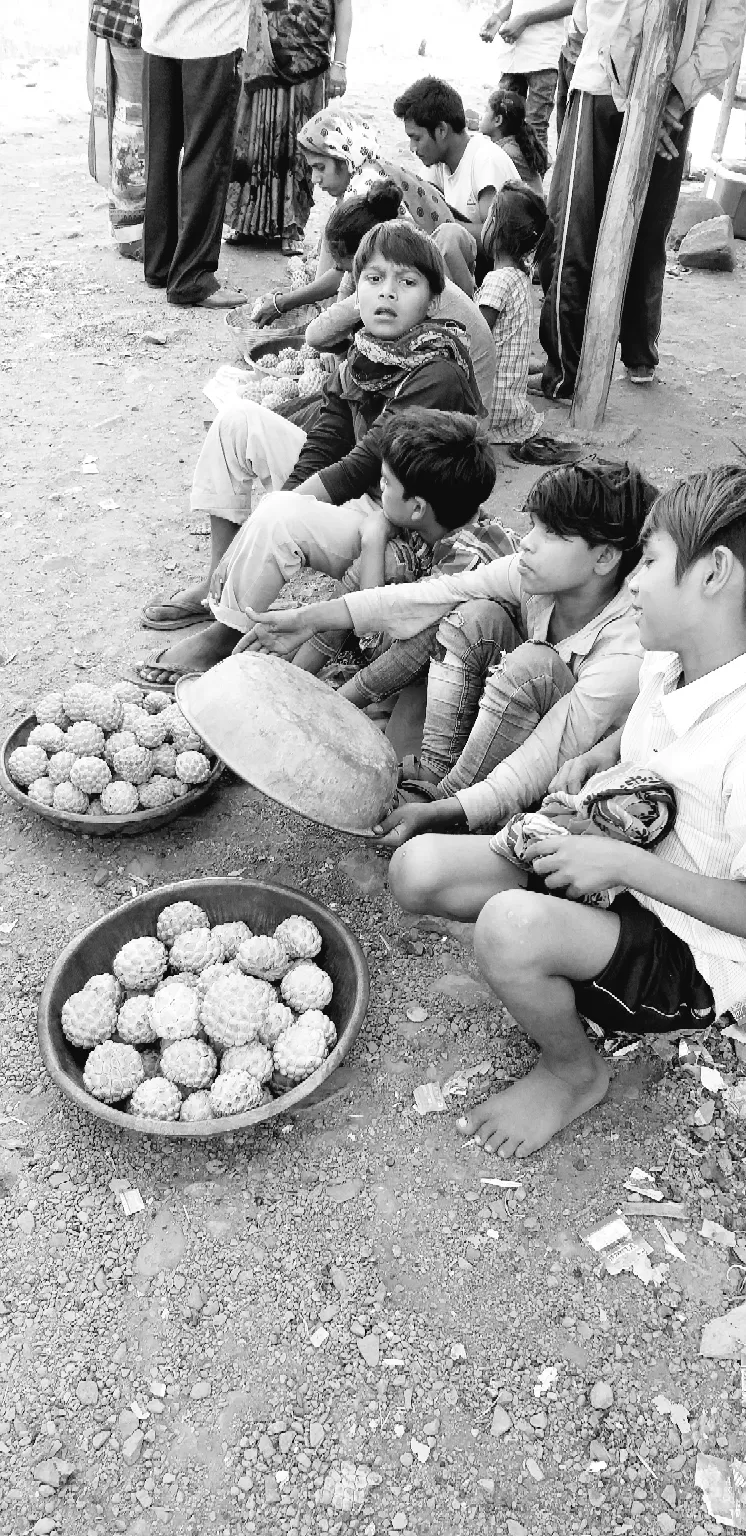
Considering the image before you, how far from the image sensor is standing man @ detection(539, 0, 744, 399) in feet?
14.5

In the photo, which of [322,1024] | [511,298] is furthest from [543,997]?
[511,298]

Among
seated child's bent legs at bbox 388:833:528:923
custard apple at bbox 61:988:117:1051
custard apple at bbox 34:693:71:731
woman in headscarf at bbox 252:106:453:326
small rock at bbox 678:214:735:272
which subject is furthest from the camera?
small rock at bbox 678:214:735:272

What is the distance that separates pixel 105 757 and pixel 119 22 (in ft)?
18.1

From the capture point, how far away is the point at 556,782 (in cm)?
224

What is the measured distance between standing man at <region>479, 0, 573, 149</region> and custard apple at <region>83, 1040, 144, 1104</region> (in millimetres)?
6452

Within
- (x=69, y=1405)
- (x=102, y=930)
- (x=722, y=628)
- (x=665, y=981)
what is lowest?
(x=69, y=1405)

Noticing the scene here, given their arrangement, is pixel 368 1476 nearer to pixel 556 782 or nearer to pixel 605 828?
pixel 605 828

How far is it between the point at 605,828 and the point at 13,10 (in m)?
14.9

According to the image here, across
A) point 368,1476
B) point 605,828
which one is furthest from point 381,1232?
point 605,828

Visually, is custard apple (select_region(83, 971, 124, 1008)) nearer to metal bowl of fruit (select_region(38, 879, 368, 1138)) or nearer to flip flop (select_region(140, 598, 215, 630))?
metal bowl of fruit (select_region(38, 879, 368, 1138))

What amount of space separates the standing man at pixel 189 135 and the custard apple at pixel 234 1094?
18.0 ft

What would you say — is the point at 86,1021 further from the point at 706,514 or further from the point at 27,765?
the point at 706,514

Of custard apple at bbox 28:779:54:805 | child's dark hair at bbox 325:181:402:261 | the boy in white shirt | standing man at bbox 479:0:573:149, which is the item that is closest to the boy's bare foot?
custard apple at bbox 28:779:54:805

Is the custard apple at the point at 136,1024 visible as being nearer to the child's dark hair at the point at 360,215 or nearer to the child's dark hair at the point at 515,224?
the child's dark hair at the point at 360,215
